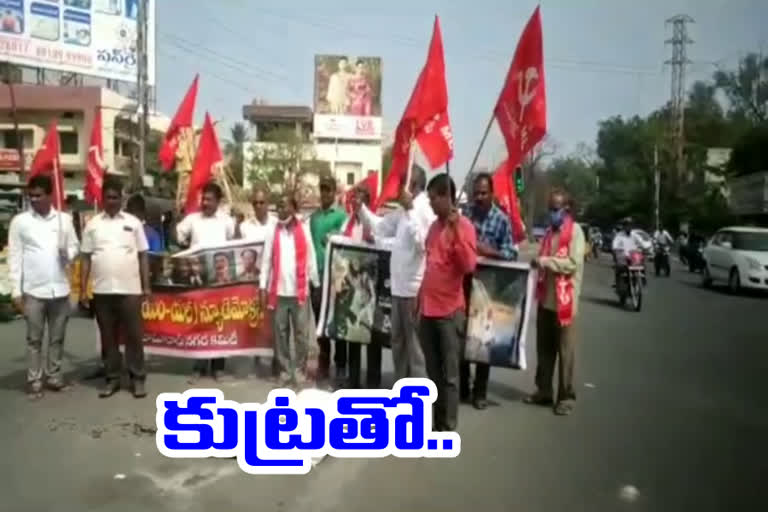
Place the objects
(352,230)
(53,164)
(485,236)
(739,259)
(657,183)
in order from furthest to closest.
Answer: (657,183) → (739,259) → (53,164) → (352,230) → (485,236)

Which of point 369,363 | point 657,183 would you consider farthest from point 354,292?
point 657,183


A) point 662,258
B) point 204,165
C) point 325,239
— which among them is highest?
point 204,165

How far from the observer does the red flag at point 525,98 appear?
20.5 ft

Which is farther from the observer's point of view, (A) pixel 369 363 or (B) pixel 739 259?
(B) pixel 739 259

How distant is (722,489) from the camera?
16.0 ft

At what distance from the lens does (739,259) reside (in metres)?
18.2

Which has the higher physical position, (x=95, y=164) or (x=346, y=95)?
(x=346, y=95)

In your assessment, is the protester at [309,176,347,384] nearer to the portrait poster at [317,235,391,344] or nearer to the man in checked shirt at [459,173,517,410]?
the portrait poster at [317,235,391,344]

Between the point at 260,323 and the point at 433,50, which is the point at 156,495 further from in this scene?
the point at 433,50

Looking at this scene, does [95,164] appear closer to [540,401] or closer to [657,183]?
[540,401]

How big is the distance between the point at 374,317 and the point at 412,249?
1.00 meters

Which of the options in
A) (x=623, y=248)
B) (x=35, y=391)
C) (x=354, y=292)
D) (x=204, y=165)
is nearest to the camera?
(x=35, y=391)

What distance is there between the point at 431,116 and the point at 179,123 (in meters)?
10.1

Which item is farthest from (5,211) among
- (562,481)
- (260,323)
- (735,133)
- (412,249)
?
(735,133)
